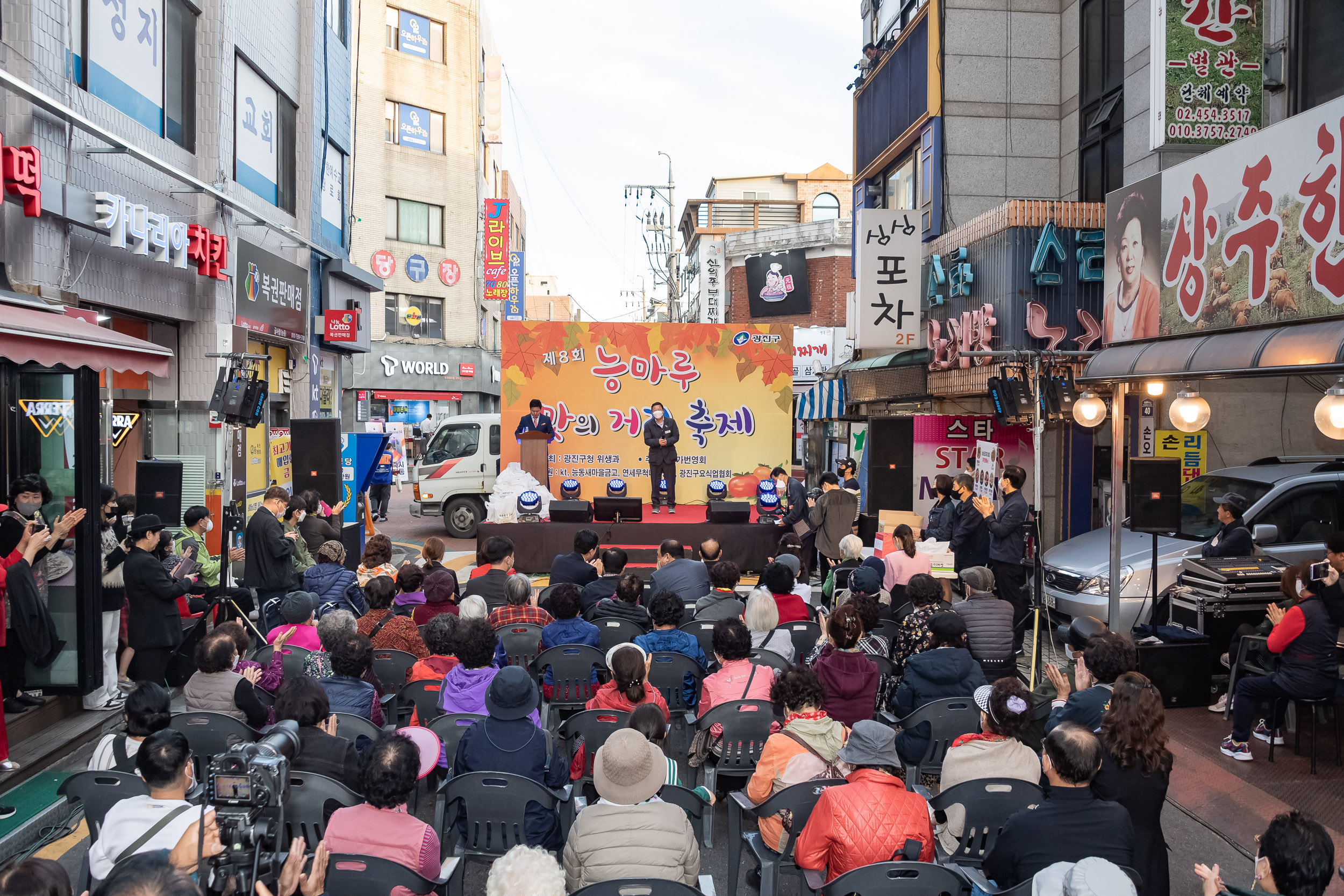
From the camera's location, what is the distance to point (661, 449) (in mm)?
15172

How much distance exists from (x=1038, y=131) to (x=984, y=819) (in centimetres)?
1435

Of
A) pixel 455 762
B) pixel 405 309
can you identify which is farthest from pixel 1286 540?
pixel 405 309

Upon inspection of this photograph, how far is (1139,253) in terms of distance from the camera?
29.9ft

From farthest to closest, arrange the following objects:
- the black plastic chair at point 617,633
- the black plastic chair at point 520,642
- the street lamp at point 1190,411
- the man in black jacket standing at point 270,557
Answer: the man in black jacket standing at point 270,557, the street lamp at point 1190,411, the black plastic chair at point 617,633, the black plastic chair at point 520,642

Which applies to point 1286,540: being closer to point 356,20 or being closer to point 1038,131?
point 1038,131

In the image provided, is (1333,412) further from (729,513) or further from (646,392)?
(646,392)

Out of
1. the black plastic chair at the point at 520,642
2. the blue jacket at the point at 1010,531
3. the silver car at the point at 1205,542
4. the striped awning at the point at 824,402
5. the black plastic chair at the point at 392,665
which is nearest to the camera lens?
the black plastic chair at the point at 392,665

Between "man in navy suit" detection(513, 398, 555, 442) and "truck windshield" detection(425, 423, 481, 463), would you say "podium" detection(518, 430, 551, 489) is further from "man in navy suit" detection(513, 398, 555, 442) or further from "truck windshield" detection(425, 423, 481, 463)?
"truck windshield" detection(425, 423, 481, 463)

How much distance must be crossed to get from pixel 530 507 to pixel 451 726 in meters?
8.97

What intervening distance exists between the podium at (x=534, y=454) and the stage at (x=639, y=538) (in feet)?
6.91

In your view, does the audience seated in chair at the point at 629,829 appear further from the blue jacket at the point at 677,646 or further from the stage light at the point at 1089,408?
the stage light at the point at 1089,408

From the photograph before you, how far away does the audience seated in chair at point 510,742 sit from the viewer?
4.09 meters

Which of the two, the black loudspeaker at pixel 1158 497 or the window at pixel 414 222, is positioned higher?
the window at pixel 414 222

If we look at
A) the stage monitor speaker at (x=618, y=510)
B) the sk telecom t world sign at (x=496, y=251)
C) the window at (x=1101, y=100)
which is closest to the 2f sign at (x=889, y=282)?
the window at (x=1101, y=100)
